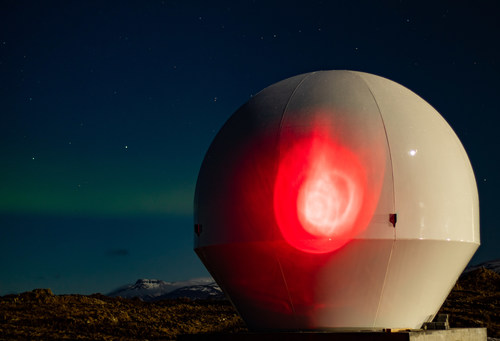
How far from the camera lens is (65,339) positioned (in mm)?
17172

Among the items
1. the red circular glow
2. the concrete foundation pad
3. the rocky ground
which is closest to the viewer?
the concrete foundation pad

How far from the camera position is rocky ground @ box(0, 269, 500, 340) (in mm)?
19516

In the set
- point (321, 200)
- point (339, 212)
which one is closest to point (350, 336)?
point (339, 212)

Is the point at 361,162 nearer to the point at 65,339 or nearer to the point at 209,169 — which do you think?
the point at 209,169

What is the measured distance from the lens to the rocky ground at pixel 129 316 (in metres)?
19.5

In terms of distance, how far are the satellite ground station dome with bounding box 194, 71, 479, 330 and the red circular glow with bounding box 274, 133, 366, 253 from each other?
0.05 ft

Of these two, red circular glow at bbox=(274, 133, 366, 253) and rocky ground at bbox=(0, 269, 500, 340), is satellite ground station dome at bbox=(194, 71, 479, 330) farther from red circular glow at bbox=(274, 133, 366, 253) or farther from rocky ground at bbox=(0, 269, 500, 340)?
rocky ground at bbox=(0, 269, 500, 340)

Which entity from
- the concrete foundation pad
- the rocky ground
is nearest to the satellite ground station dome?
the concrete foundation pad

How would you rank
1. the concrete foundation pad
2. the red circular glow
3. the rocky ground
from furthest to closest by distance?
1. the rocky ground
2. the red circular glow
3. the concrete foundation pad

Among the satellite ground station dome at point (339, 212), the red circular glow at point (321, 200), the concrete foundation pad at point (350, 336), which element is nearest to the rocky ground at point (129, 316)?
the concrete foundation pad at point (350, 336)

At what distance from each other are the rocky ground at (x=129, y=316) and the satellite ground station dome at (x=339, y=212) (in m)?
9.93

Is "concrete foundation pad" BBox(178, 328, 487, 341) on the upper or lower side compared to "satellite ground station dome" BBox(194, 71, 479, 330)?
lower

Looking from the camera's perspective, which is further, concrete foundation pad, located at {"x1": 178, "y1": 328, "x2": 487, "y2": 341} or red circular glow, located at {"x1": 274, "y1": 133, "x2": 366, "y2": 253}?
red circular glow, located at {"x1": 274, "y1": 133, "x2": 366, "y2": 253}

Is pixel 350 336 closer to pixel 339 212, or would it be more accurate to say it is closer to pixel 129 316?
pixel 339 212
